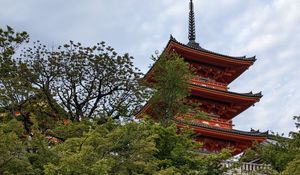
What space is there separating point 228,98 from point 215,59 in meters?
2.48

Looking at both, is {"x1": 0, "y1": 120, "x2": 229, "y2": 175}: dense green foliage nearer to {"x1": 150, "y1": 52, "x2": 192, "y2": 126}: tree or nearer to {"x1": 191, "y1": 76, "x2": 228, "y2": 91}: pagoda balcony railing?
{"x1": 150, "y1": 52, "x2": 192, "y2": 126}: tree

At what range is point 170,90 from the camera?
Result: 61.7ft

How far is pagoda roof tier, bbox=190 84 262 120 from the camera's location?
26750mm

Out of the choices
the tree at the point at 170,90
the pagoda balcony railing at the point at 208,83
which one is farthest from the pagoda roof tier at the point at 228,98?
the tree at the point at 170,90

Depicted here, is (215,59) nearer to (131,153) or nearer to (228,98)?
(228,98)

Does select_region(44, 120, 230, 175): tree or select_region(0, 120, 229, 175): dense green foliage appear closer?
select_region(44, 120, 230, 175): tree

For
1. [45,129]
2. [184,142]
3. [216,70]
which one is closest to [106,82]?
[45,129]

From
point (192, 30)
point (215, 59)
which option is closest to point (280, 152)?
point (215, 59)

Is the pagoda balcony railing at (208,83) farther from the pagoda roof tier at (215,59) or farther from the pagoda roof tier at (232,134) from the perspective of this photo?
the pagoda roof tier at (232,134)

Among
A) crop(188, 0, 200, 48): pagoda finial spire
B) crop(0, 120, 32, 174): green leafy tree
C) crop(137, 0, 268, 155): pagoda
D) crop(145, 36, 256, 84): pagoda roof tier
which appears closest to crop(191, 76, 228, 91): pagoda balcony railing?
crop(137, 0, 268, 155): pagoda

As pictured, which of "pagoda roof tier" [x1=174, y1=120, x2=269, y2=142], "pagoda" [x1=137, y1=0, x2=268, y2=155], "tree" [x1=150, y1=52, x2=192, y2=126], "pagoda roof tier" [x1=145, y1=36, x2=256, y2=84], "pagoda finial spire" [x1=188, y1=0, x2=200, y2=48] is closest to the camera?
"tree" [x1=150, y1=52, x2=192, y2=126]

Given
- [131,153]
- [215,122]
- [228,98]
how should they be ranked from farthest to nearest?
[228,98] < [215,122] < [131,153]

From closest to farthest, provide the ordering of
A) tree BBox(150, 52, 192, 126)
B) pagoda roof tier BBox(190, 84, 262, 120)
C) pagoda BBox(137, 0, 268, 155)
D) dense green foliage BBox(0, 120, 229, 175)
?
dense green foliage BBox(0, 120, 229, 175) < tree BBox(150, 52, 192, 126) < pagoda BBox(137, 0, 268, 155) < pagoda roof tier BBox(190, 84, 262, 120)

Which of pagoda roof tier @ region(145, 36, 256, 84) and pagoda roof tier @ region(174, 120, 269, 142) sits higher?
pagoda roof tier @ region(145, 36, 256, 84)
